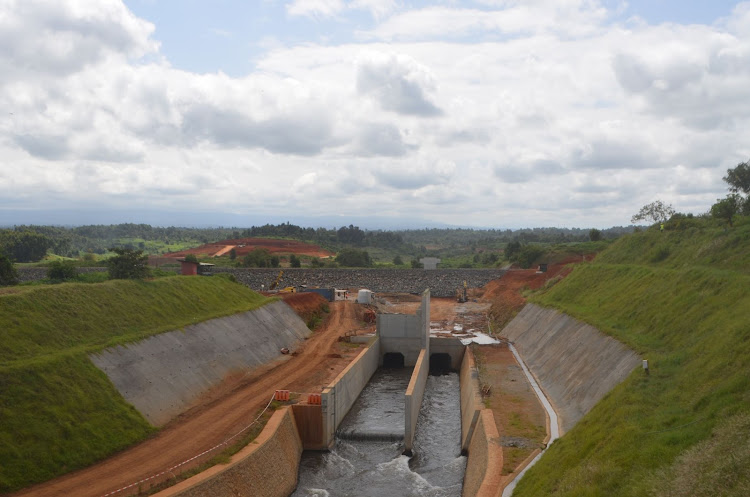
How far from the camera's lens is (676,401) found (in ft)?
62.9

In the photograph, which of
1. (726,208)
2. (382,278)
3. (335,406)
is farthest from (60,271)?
(382,278)

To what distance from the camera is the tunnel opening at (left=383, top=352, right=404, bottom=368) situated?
53.7m

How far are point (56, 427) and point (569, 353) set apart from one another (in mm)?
27692

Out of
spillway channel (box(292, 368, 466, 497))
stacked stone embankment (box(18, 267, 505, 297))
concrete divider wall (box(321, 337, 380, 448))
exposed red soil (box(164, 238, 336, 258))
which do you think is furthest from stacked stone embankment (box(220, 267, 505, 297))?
spillway channel (box(292, 368, 466, 497))

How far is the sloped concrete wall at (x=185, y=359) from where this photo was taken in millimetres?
29516

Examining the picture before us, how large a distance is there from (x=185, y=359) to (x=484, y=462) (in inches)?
784

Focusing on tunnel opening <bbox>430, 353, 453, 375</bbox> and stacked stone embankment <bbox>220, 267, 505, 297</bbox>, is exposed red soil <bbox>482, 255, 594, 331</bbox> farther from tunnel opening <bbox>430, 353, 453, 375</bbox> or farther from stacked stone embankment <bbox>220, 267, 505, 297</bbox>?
tunnel opening <bbox>430, 353, 453, 375</bbox>

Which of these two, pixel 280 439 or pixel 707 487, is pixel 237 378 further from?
pixel 707 487

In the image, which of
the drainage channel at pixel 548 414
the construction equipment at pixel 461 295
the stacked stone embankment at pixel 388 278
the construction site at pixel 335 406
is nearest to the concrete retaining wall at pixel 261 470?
the construction site at pixel 335 406

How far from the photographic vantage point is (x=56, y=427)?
2341cm

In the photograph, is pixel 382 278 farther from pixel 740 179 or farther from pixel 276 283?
pixel 740 179

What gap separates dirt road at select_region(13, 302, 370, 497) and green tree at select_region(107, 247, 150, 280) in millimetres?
12420

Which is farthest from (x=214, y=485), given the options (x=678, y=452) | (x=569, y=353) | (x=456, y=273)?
(x=456, y=273)

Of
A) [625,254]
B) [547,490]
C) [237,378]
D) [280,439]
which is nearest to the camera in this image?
[547,490]
